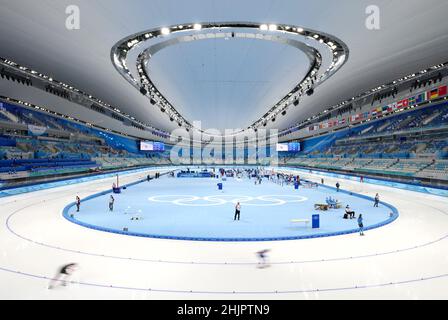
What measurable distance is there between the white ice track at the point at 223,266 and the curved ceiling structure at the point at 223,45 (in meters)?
8.14

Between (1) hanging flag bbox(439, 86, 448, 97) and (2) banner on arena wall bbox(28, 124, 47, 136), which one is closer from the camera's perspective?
(1) hanging flag bbox(439, 86, 448, 97)

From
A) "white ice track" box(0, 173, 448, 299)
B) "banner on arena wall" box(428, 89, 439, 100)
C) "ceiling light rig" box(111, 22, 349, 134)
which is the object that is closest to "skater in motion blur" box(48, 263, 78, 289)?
"white ice track" box(0, 173, 448, 299)

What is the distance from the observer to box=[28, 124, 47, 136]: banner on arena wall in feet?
113

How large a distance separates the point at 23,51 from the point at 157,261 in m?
15.3

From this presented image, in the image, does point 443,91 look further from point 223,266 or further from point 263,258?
point 223,266

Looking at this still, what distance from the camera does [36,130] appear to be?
3522cm

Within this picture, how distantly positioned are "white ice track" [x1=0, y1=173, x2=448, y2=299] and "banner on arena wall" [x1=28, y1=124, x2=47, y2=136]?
86.0 feet

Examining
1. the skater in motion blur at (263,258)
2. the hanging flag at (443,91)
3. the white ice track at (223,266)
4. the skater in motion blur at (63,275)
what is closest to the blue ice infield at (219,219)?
the white ice track at (223,266)

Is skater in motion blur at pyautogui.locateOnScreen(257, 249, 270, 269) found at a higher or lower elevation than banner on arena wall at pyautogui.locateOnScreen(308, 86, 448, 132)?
lower

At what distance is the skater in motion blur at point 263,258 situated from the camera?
7.68 m

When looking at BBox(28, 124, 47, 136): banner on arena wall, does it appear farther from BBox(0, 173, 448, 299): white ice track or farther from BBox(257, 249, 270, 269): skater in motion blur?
BBox(257, 249, 270, 269): skater in motion blur

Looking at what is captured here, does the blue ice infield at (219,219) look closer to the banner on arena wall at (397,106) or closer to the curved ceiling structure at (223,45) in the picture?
the curved ceiling structure at (223,45)

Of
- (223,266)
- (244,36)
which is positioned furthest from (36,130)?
(223,266)
